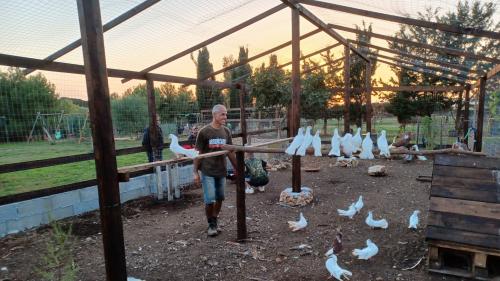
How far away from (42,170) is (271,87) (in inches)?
292

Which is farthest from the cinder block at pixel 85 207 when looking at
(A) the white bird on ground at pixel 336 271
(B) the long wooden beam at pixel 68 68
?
(A) the white bird on ground at pixel 336 271

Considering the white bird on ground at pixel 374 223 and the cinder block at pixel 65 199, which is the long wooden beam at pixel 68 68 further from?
the white bird on ground at pixel 374 223

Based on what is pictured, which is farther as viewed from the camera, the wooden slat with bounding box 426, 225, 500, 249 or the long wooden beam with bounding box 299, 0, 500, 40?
the long wooden beam with bounding box 299, 0, 500, 40

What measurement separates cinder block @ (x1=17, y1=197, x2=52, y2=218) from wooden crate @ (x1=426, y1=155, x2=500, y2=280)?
457cm

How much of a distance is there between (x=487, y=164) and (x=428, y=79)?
14813 millimetres

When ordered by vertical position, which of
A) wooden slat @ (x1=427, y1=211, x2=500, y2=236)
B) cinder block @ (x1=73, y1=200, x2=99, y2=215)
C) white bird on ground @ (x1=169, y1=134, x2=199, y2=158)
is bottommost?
cinder block @ (x1=73, y1=200, x2=99, y2=215)

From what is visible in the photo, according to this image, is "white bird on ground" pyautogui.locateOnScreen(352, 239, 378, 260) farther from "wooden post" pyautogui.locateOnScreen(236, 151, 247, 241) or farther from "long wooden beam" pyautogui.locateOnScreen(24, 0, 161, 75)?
"long wooden beam" pyautogui.locateOnScreen(24, 0, 161, 75)

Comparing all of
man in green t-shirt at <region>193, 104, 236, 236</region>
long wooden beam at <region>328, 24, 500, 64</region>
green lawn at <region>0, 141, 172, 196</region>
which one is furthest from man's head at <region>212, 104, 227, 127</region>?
long wooden beam at <region>328, 24, 500, 64</region>

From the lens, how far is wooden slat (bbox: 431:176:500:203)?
2.99 metres

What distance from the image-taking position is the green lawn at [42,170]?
4.54 m

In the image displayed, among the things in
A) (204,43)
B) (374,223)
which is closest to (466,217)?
(374,223)

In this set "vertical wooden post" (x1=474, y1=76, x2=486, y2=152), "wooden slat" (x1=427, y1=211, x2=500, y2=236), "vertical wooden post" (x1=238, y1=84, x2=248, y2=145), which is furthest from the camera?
"vertical wooden post" (x1=474, y1=76, x2=486, y2=152)

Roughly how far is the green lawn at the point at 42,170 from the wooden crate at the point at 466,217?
15.9 feet

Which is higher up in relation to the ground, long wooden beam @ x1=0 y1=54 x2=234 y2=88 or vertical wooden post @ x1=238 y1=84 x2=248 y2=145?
long wooden beam @ x1=0 y1=54 x2=234 y2=88
